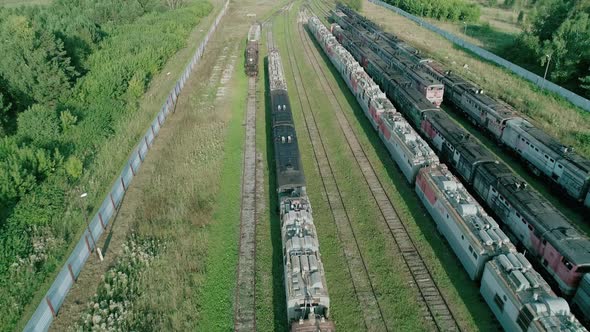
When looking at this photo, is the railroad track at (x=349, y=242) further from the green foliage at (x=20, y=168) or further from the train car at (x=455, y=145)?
the green foliage at (x=20, y=168)

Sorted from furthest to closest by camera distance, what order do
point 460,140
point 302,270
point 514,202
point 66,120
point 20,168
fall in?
point 66,120 < point 460,140 < point 20,168 < point 514,202 < point 302,270

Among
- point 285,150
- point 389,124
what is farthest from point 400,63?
point 285,150

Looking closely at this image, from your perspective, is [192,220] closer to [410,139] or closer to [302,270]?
[302,270]

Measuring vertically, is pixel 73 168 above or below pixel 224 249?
above

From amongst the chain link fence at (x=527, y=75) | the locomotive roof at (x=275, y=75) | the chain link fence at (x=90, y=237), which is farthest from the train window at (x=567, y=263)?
the locomotive roof at (x=275, y=75)

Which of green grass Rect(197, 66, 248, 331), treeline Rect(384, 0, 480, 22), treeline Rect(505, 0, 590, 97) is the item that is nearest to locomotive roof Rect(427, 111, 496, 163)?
green grass Rect(197, 66, 248, 331)

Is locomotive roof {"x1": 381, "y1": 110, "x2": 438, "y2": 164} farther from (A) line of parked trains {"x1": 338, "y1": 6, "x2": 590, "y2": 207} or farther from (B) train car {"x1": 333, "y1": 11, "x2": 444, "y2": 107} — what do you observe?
(A) line of parked trains {"x1": 338, "y1": 6, "x2": 590, "y2": 207}
